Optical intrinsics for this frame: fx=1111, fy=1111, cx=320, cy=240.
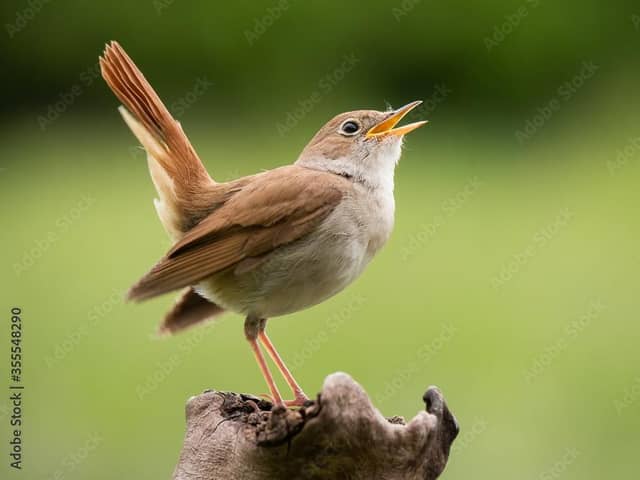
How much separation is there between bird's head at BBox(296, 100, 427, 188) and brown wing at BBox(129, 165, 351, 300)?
0.74 feet

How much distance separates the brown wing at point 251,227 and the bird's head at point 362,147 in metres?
0.23

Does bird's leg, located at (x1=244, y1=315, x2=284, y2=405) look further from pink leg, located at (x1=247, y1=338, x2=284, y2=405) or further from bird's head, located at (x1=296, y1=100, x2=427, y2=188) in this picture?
bird's head, located at (x1=296, y1=100, x2=427, y2=188)

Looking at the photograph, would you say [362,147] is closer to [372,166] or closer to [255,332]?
[372,166]

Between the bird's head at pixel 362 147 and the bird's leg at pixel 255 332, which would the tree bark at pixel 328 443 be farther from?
the bird's head at pixel 362 147

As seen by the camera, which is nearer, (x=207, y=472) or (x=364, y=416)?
(x=364, y=416)

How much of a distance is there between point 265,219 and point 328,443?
1.08 m

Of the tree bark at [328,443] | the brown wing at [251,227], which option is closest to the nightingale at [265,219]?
the brown wing at [251,227]

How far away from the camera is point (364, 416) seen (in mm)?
3492

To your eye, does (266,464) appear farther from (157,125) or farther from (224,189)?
(157,125)

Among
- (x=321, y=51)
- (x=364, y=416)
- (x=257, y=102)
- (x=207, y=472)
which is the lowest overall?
(x=207, y=472)

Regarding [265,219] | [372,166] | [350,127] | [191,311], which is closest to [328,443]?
[265,219]

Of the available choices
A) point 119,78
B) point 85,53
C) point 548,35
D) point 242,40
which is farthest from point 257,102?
point 119,78

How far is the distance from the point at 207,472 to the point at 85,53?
679cm

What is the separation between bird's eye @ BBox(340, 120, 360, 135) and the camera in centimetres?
470
